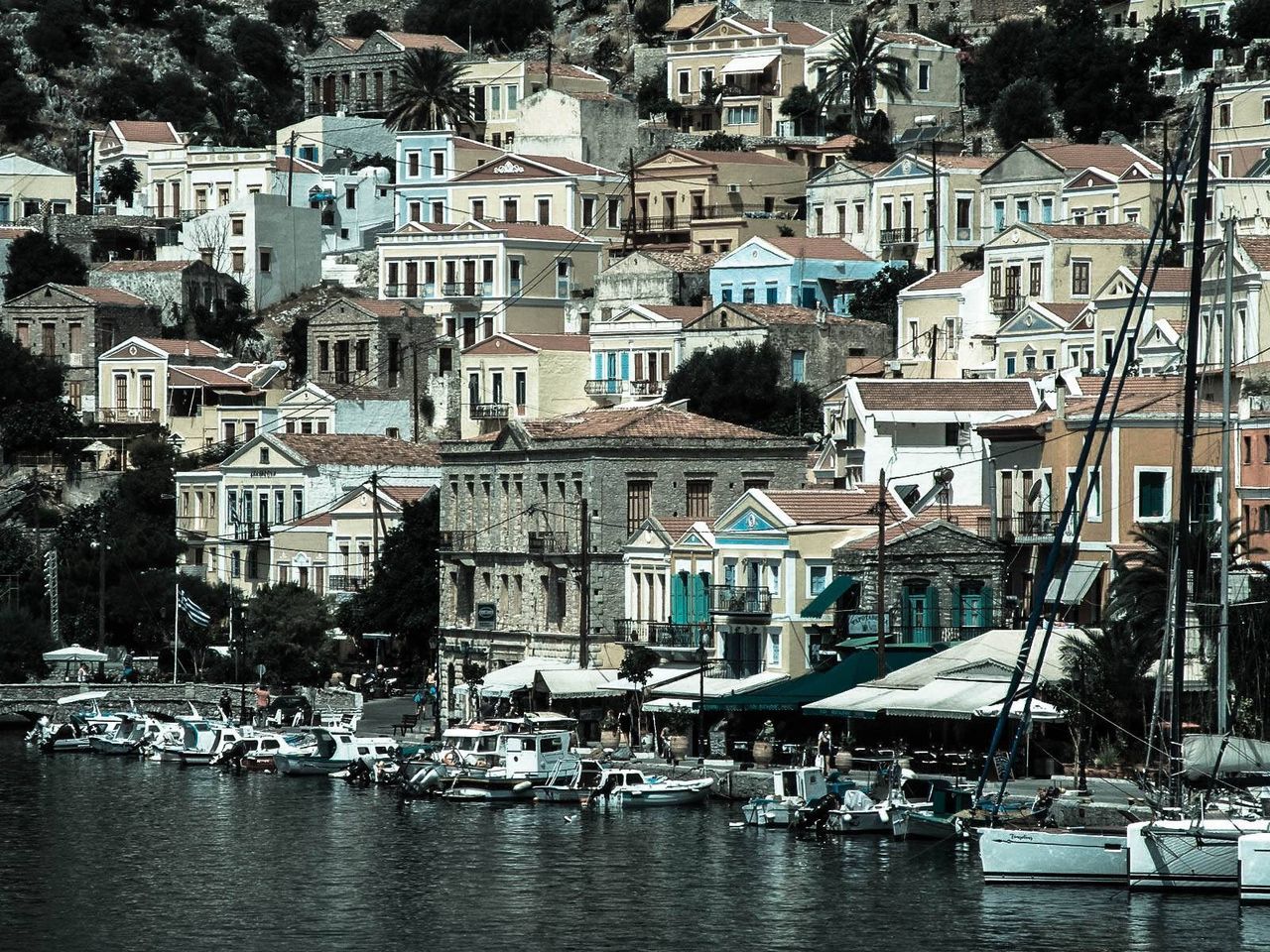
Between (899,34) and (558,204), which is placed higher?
(899,34)

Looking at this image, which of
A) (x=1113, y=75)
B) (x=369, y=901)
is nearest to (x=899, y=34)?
(x=1113, y=75)

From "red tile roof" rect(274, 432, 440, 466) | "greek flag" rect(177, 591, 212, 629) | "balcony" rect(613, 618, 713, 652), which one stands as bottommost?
"balcony" rect(613, 618, 713, 652)

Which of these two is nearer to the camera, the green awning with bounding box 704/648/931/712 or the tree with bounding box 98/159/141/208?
the green awning with bounding box 704/648/931/712

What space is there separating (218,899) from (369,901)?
3247 mm

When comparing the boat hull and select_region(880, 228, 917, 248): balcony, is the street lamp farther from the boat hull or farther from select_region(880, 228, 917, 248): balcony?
select_region(880, 228, 917, 248): balcony

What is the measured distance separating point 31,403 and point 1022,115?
52244 mm

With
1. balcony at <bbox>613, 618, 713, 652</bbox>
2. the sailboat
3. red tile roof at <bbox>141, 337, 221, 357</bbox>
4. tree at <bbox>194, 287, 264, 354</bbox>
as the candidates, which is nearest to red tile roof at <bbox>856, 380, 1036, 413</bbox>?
balcony at <bbox>613, 618, 713, 652</bbox>

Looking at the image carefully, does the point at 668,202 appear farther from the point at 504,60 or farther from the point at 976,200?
the point at 504,60

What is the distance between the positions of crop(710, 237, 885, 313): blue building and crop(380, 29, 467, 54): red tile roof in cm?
5172

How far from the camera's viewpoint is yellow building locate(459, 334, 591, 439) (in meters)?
124

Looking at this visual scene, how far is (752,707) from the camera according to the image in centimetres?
8275

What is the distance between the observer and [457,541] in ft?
344

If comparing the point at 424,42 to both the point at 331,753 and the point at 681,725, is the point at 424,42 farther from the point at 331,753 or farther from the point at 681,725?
the point at 681,725

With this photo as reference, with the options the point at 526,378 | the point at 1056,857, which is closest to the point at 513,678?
the point at 526,378
